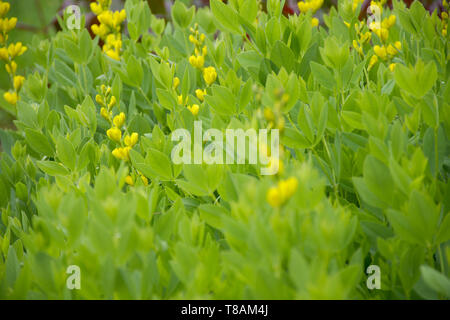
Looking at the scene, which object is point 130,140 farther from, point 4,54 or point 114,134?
point 4,54

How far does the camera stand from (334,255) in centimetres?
81

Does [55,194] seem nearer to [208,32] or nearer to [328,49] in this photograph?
[328,49]

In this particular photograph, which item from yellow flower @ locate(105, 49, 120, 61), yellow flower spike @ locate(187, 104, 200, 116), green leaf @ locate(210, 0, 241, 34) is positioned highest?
yellow flower @ locate(105, 49, 120, 61)

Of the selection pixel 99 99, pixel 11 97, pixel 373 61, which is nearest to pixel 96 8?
pixel 11 97

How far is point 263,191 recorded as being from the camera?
0.75 metres

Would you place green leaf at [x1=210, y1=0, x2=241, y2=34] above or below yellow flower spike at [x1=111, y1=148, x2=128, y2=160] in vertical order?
above

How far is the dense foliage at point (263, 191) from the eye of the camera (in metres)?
0.73

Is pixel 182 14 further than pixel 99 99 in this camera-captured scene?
Yes

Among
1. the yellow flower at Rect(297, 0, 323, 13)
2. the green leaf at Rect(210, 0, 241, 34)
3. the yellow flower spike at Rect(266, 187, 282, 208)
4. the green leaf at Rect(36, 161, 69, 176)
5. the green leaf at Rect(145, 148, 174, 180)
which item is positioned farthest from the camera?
the yellow flower at Rect(297, 0, 323, 13)

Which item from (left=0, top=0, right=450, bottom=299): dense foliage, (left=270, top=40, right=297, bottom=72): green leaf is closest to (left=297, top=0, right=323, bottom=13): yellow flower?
(left=0, top=0, right=450, bottom=299): dense foliage

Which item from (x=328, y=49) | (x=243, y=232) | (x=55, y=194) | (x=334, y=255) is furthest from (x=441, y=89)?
(x=55, y=194)

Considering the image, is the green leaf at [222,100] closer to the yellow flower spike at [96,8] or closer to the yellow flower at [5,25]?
the yellow flower spike at [96,8]

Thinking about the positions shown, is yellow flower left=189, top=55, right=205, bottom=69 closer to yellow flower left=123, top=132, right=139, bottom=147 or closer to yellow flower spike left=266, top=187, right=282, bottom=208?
yellow flower left=123, top=132, right=139, bottom=147

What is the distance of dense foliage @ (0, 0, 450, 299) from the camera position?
0.73 meters
